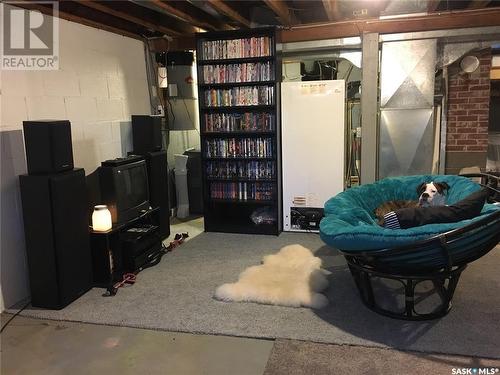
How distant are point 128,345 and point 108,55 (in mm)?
2792

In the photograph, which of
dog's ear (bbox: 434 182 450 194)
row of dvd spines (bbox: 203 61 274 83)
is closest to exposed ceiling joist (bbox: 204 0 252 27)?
row of dvd spines (bbox: 203 61 274 83)

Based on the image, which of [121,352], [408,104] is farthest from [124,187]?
[408,104]

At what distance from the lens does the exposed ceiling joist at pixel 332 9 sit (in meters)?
3.80

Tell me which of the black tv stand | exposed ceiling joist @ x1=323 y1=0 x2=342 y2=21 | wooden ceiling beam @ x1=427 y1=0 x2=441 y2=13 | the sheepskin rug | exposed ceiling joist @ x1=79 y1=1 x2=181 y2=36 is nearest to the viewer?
the sheepskin rug

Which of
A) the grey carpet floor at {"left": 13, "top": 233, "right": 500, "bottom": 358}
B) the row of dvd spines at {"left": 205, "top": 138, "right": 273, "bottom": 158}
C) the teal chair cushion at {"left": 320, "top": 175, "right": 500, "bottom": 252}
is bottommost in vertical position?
the grey carpet floor at {"left": 13, "top": 233, "right": 500, "bottom": 358}

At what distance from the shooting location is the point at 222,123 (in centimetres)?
469

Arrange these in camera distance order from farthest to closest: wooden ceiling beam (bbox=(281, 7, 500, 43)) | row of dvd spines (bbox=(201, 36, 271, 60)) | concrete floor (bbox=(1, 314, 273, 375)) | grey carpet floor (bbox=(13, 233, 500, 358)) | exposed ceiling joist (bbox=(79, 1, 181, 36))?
row of dvd spines (bbox=(201, 36, 271, 60)) → wooden ceiling beam (bbox=(281, 7, 500, 43)) → exposed ceiling joist (bbox=(79, 1, 181, 36)) → grey carpet floor (bbox=(13, 233, 500, 358)) → concrete floor (bbox=(1, 314, 273, 375))

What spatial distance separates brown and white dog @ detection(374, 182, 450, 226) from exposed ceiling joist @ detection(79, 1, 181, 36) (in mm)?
2785

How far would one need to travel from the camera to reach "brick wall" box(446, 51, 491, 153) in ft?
17.2

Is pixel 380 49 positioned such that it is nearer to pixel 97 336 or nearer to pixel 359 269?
pixel 359 269

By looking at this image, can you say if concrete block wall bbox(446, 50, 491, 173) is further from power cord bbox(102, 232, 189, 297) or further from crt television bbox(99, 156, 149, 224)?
crt television bbox(99, 156, 149, 224)

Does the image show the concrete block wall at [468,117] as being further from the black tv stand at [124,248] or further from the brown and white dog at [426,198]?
the black tv stand at [124,248]

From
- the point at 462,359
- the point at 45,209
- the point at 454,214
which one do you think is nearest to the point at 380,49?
the point at 454,214

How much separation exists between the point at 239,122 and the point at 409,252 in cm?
267
